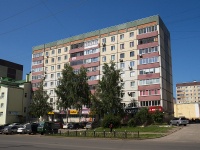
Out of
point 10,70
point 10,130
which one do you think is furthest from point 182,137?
point 10,70

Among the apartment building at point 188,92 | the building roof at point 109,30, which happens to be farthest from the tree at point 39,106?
the apartment building at point 188,92

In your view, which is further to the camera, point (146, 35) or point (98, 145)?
point (146, 35)

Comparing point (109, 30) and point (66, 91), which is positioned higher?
point (109, 30)

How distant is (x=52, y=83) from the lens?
82.6m

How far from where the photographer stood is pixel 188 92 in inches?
6270

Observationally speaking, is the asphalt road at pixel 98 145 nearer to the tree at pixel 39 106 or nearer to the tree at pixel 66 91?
the tree at pixel 66 91

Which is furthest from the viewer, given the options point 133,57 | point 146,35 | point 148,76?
point 133,57

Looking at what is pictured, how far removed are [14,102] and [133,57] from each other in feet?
125

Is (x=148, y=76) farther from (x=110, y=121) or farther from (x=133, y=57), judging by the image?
(x=110, y=121)

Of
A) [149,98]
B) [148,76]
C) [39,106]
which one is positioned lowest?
[39,106]

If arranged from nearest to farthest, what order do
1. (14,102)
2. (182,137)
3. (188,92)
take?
(182,137) < (14,102) < (188,92)

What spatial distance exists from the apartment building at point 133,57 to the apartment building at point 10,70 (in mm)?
33131

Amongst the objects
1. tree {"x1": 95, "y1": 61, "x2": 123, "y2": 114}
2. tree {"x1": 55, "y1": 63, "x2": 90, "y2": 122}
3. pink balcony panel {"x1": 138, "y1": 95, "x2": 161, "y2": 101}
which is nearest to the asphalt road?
tree {"x1": 95, "y1": 61, "x2": 123, "y2": 114}

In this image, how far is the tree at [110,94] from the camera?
176 feet
